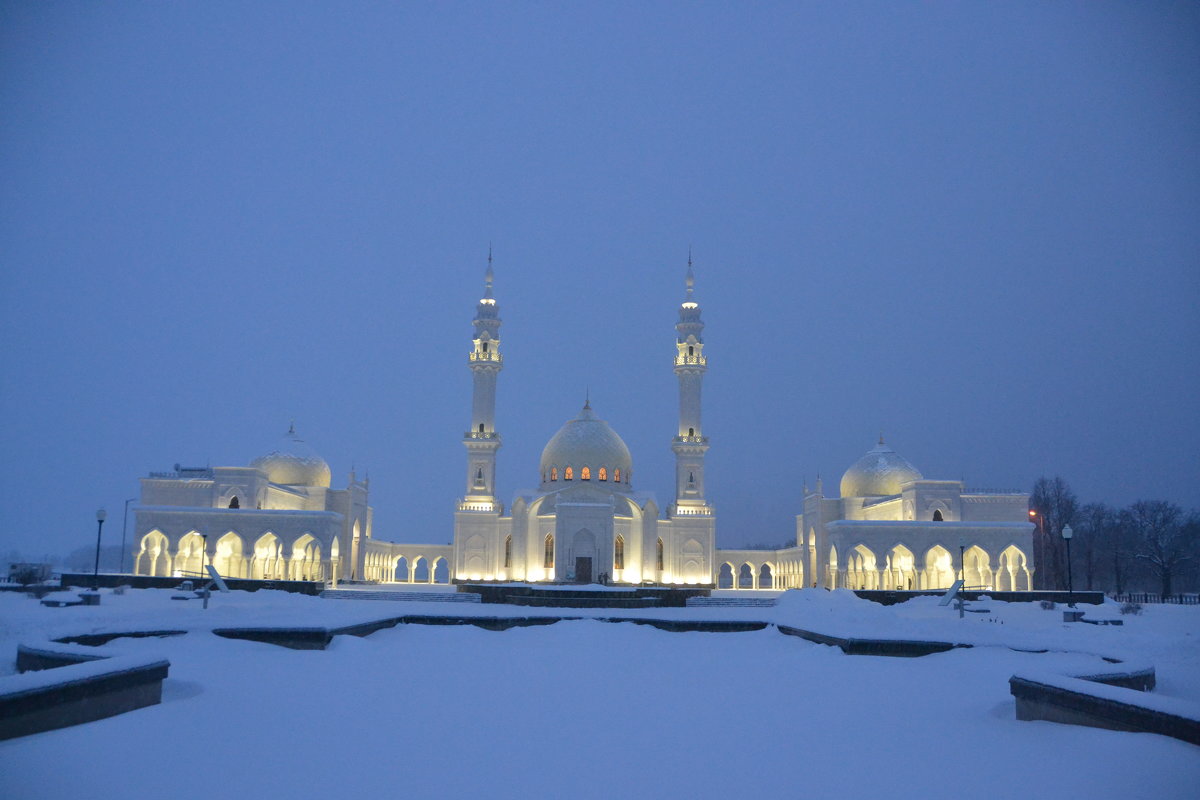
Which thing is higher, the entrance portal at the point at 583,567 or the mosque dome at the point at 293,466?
the mosque dome at the point at 293,466

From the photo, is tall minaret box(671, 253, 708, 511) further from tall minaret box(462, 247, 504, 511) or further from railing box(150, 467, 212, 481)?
railing box(150, 467, 212, 481)

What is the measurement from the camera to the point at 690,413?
2147 inches

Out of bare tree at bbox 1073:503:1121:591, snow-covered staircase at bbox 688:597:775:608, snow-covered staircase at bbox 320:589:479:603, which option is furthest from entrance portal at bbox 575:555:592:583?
bare tree at bbox 1073:503:1121:591

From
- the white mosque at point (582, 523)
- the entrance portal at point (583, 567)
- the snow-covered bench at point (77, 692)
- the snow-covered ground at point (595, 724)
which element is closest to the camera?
the snow-covered ground at point (595, 724)

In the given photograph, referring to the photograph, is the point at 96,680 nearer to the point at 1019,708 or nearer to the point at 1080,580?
the point at 1019,708

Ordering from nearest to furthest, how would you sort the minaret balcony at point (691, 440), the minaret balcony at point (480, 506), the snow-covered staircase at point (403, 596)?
the snow-covered staircase at point (403, 596), the minaret balcony at point (480, 506), the minaret balcony at point (691, 440)

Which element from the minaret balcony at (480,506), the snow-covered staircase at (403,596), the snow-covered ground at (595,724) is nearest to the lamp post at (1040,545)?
the minaret balcony at (480,506)

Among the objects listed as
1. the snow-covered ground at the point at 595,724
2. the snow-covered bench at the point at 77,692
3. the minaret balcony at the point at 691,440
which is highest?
the minaret balcony at the point at 691,440

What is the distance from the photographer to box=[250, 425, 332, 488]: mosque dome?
50.9 m

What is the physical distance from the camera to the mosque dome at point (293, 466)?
50938 mm

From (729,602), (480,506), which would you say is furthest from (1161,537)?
(480,506)

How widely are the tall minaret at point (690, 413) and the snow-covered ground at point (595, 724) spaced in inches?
1319

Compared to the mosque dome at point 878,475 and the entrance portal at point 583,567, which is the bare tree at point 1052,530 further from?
the entrance portal at point 583,567

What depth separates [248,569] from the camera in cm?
4316
